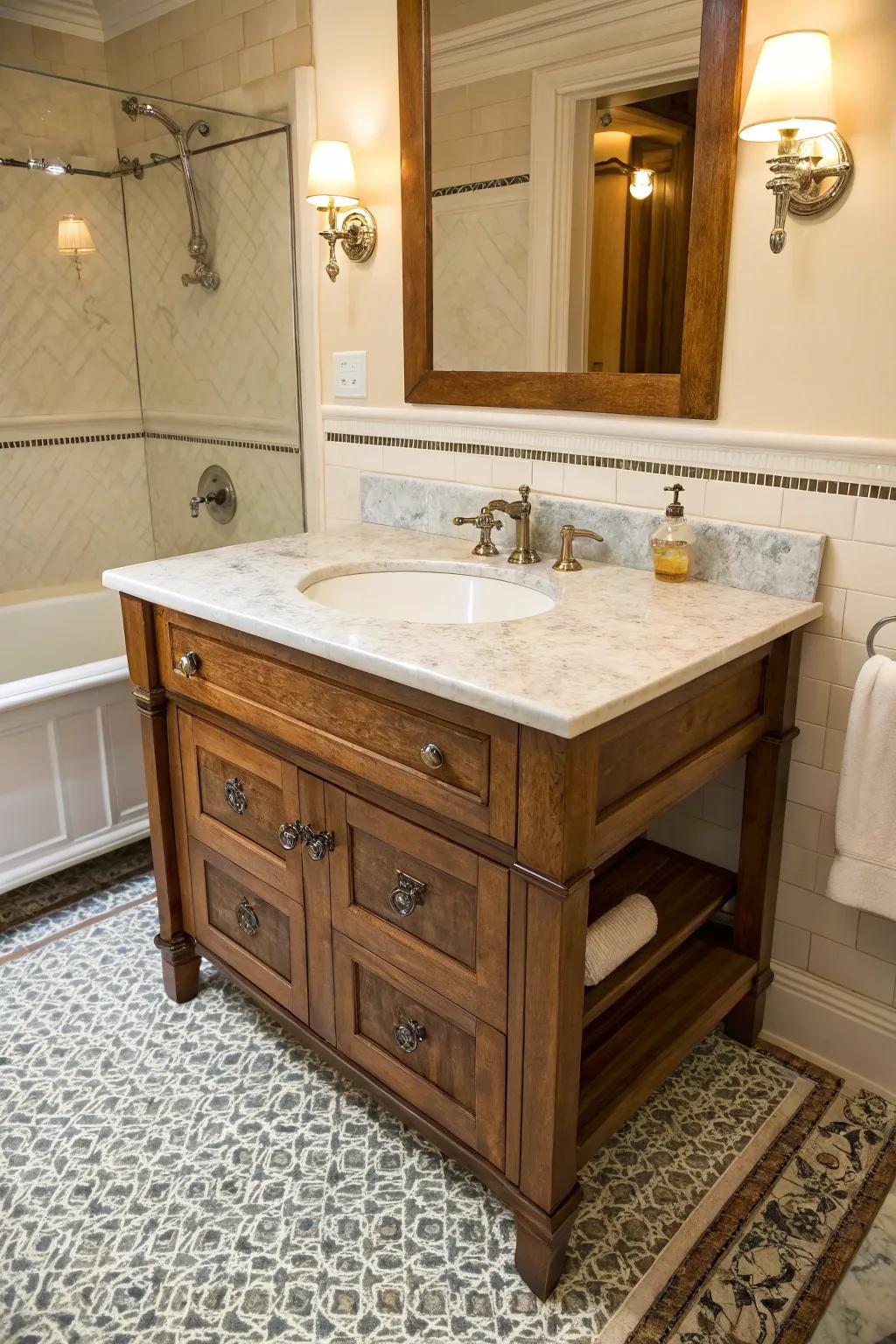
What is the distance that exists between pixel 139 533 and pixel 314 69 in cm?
162

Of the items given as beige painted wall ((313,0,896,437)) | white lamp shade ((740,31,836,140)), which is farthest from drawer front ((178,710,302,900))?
white lamp shade ((740,31,836,140))

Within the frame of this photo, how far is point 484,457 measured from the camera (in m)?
1.99

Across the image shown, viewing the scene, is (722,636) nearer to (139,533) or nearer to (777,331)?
(777,331)

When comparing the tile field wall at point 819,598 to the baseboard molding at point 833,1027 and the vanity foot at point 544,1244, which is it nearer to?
the baseboard molding at point 833,1027

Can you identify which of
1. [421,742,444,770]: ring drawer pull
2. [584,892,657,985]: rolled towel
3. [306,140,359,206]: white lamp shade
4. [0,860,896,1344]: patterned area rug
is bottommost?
[0,860,896,1344]: patterned area rug

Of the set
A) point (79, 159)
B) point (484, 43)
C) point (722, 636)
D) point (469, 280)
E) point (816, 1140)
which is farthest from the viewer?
point (79, 159)

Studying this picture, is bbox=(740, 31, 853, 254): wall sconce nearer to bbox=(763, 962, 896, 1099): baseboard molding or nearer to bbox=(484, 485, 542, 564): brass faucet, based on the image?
bbox=(484, 485, 542, 564): brass faucet

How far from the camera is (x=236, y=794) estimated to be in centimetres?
170

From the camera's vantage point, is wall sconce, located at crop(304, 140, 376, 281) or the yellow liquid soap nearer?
the yellow liquid soap

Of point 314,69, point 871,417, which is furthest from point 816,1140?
point 314,69

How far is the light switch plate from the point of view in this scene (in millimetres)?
2213

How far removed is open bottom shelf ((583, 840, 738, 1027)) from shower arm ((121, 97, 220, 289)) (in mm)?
1998

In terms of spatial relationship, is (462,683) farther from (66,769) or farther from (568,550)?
(66,769)

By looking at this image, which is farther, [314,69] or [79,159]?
[79,159]
